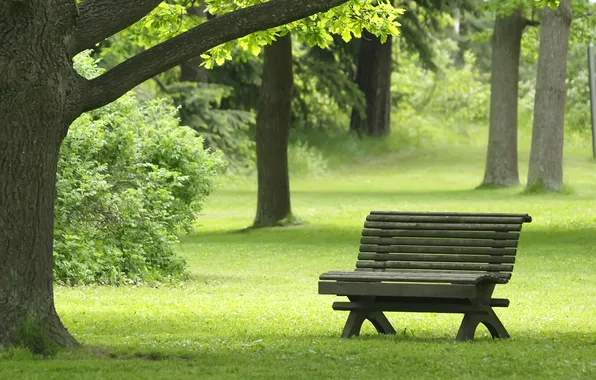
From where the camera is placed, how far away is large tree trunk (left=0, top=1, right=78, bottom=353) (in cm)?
855

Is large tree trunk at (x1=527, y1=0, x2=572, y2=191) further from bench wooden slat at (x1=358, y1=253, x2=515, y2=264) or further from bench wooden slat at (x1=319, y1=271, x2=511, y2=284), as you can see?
bench wooden slat at (x1=319, y1=271, x2=511, y2=284)

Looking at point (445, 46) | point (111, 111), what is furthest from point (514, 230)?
point (445, 46)

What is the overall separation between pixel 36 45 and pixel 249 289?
23.7ft

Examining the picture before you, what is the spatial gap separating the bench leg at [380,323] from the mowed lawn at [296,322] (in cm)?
15

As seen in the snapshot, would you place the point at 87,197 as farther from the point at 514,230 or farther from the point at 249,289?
the point at 514,230

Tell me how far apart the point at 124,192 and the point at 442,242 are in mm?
6797

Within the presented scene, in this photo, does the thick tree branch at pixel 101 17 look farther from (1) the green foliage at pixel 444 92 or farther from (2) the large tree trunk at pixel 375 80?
(1) the green foliage at pixel 444 92

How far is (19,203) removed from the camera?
858 centimetres

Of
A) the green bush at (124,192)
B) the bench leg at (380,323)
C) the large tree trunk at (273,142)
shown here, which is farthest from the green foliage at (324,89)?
the bench leg at (380,323)

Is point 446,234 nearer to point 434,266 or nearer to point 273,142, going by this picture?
point 434,266

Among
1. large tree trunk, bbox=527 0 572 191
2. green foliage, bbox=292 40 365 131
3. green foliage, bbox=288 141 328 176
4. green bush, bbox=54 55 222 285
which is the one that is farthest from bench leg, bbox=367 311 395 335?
green foliage, bbox=288 141 328 176

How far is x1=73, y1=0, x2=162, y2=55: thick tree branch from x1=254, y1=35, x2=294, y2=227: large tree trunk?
17.2 meters

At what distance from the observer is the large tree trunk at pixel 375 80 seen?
46.2 meters

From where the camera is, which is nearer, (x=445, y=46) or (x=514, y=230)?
(x=514, y=230)
